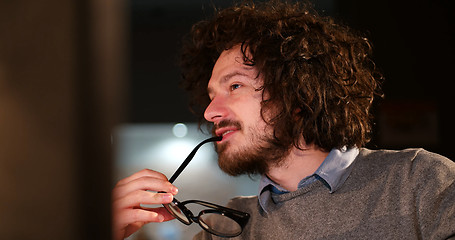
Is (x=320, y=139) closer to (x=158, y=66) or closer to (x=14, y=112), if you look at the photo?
(x=14, y=112)

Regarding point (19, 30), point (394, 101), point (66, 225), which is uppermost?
point (19, 30)

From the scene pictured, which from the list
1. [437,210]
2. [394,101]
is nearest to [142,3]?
[394,101]

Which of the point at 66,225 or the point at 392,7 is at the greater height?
the point at 392,7

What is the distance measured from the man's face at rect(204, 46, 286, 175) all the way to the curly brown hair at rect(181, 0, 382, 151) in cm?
3

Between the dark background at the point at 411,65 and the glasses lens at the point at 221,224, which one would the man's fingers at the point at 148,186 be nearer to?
the glasses lens at the point at 221,224

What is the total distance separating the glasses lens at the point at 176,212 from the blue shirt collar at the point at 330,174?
23cm

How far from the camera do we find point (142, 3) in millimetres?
3037

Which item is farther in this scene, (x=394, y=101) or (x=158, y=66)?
(x=158, y=66)

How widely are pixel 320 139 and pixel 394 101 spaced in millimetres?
1212

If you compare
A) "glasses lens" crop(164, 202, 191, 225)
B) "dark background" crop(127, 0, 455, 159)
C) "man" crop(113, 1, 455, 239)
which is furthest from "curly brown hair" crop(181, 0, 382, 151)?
"dark background" crop(127, 0, 455, 159)

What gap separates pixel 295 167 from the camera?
127 centimetres

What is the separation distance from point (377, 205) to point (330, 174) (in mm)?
141

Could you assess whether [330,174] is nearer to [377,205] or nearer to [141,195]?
[377,205]

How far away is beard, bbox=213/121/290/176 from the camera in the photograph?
4.16ft
